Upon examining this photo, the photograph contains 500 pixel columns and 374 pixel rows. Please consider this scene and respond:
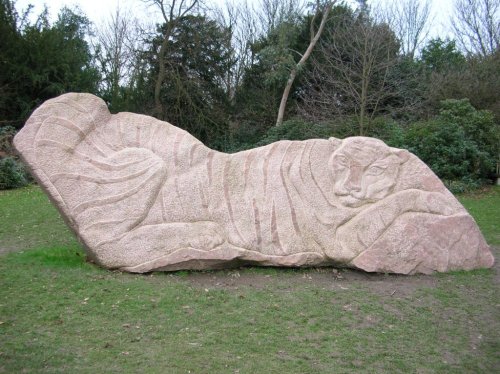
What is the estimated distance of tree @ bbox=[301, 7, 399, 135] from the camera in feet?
53.2

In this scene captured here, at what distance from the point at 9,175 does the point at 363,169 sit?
41.3 ft

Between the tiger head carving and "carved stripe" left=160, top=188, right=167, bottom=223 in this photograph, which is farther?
the tiger head carving

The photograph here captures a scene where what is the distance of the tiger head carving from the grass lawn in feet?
3.36

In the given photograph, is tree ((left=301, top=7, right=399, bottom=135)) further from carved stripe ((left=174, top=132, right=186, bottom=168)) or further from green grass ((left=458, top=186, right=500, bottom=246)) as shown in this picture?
carved stripe ((left=174, top=132, right=186, bottom=168))

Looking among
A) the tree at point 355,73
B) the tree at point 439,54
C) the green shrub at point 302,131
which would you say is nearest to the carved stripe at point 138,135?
the tree at point 355,73

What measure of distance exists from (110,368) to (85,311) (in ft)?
4.14

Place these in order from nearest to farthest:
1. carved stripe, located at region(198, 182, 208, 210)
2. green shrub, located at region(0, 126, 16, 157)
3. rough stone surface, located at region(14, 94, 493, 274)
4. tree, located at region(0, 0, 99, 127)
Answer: rough stone surface, located at region(14, 94, 493, 274)
carved stripe, located at region(198, 182, 208, 210)
green shrub, located at region(0, 126, 16, 157)
tree, located at region(0, 0, 99, 127)

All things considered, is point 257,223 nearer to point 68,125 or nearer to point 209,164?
point 209,164

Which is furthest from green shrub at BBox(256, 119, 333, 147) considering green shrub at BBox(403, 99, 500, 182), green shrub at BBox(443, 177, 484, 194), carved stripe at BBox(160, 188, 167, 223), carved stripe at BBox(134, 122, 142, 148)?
carved stripe at BBox(160, 188, 167, 223)

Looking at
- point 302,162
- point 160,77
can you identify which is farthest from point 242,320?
point 160,77

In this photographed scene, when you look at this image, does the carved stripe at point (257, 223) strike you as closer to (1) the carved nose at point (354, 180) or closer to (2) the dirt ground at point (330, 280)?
(2) the dirt ground at point (330, 280)

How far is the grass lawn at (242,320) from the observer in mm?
4086

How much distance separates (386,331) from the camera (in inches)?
188

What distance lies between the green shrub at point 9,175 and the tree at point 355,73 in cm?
1009
